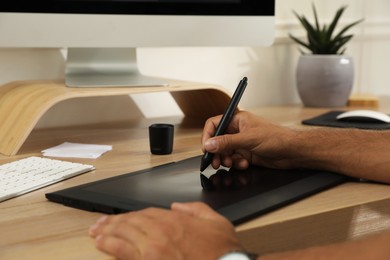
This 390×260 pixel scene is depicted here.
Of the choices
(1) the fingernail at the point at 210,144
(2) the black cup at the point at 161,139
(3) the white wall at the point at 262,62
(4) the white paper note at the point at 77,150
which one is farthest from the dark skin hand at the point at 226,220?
(3) the white wall at the point at 262,62

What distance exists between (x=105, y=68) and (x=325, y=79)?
659 mm

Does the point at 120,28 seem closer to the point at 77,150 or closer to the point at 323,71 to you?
the point at 77,150

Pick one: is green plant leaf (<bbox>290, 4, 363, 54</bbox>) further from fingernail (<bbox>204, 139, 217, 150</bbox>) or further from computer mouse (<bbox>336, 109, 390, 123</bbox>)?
fingernail (<bbox>204, 139, 217, 150</bbox>)

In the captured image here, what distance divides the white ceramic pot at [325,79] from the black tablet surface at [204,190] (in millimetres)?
793

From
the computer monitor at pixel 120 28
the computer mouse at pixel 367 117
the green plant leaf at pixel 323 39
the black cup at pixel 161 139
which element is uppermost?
the computer monitor at pixel 120 28

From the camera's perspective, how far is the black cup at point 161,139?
108cm

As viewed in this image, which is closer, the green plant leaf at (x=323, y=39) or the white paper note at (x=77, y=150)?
the white paper note at (x=77, y=150)

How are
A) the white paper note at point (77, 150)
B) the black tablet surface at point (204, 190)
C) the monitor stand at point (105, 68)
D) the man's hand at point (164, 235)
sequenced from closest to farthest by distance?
the man's hand at point (164, 235)
the black tablet surface at point (204, 190)
the white paper note at point (77, 150)
the monitor stand at point (105, 68)

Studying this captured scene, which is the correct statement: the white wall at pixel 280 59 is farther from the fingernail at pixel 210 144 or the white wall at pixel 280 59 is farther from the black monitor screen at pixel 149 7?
the fingernail at pixel 210 144

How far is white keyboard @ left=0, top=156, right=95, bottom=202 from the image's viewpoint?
823 mm

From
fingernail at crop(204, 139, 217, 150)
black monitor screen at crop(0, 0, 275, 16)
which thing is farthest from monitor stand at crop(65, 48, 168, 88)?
fingernail at crop(204, 139, 217, 150)

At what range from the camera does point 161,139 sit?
1.08 meters

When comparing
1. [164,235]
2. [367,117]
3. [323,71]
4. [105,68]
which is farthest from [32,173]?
[323,71]

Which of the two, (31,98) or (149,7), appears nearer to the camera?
(31,98)
